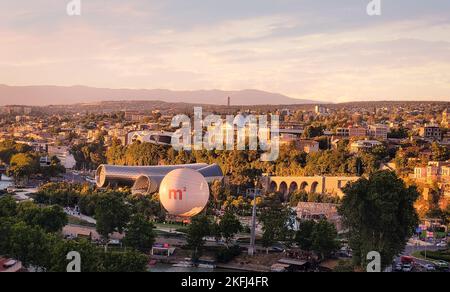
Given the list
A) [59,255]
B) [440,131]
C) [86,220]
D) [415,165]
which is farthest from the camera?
[440,131]

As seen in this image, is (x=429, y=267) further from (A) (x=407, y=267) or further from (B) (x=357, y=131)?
(B) (x=357, y=131)

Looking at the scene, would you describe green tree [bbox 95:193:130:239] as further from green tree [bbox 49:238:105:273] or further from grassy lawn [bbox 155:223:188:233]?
green tree [bbox 49:238:105:273]

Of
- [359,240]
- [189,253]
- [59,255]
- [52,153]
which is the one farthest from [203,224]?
[52,153]

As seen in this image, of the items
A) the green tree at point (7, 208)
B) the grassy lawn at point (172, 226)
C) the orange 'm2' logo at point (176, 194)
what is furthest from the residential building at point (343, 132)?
the green tree at point (7, 208)

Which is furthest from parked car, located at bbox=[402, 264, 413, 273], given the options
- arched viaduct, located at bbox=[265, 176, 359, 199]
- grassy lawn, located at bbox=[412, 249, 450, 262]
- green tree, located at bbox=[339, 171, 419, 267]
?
arched viaduct, located at bbox=[265, 176, 359, 199]

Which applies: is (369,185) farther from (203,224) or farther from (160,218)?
(160,218)

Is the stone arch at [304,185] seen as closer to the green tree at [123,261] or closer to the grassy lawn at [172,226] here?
the grassy lawn at [172,226]
